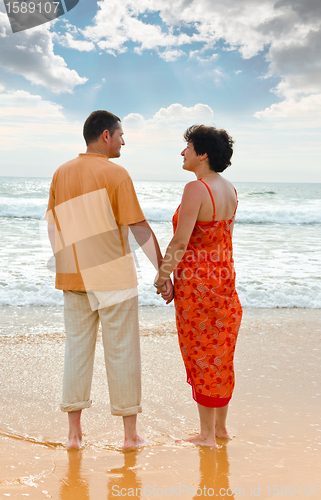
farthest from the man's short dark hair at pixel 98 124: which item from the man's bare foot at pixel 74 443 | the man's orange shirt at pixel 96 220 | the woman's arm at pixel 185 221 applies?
the man's bare foot at pixel 74 443

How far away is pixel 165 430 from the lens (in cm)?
246

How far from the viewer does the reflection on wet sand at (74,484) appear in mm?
1772

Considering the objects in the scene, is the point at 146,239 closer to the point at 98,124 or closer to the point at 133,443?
the point at 98,124

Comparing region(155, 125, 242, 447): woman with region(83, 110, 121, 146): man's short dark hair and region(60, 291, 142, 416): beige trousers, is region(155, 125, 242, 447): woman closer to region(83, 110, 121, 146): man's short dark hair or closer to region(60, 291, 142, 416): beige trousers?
region(60, 291, 142, 416): beige trousers

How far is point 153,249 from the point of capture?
89.9 inches

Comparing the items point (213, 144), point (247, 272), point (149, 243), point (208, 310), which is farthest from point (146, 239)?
point (247, 272)

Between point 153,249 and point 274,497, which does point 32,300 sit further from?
point 274,497

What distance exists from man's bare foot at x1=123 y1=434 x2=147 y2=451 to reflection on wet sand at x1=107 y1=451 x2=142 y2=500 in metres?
0.11

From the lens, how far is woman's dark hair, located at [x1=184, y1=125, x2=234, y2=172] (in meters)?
2.21

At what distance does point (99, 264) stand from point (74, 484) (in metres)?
1.04

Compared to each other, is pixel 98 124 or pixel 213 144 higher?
pixel 98 124

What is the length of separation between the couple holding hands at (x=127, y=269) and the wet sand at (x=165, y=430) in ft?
0.53

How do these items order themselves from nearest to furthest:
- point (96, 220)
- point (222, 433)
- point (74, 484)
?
1. point (74, 484)
2. point (96, 220)
3. point (222, 433)

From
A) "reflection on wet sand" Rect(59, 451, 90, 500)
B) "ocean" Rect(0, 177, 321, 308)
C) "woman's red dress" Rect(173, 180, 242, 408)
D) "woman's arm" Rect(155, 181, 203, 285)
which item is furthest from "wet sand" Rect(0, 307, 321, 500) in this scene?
"ocean" Rect(0, 177, 321, 308)
